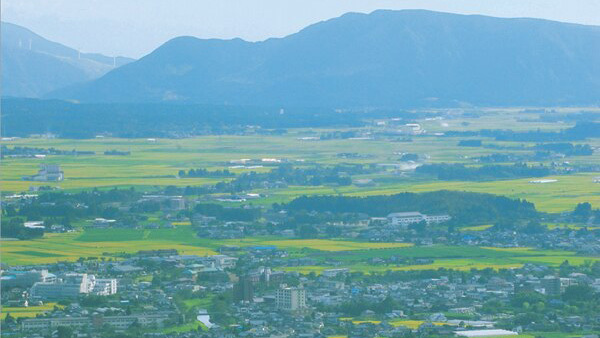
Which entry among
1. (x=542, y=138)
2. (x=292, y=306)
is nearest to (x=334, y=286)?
(x=292, y=306)

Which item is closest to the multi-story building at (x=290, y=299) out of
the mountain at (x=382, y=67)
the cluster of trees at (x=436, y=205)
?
the cluster of trees at (x=436, y=205)

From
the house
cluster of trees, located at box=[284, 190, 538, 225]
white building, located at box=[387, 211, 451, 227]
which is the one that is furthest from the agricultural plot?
the house

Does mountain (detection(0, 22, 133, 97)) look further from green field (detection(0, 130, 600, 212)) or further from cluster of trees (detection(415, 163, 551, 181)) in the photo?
cluster of trees (detection(415, 163, 551, 181))

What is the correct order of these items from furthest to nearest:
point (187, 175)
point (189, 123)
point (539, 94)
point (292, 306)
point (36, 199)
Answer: point (539, 94), point (189, 123), point (187, 175), point (36, 199), point (292, 306)

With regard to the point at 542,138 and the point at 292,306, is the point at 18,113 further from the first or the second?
the point at 292,306

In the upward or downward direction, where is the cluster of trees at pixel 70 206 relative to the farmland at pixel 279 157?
downward

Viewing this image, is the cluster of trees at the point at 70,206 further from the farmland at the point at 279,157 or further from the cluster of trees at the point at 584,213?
the cluster of trees at the point at 584,213

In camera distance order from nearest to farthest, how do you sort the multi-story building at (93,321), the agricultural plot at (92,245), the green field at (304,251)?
1. the multi-story building at (93,321)
2. the green field at (304,251)
3. the agricultural plot at (92,245)

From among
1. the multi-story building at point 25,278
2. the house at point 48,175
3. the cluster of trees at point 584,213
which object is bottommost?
the multi-story building at point 25,278
